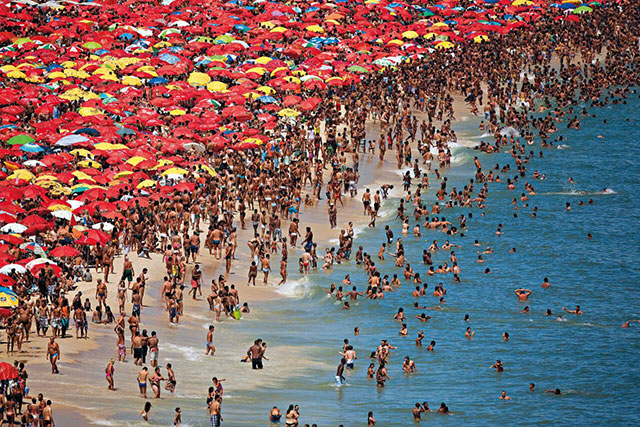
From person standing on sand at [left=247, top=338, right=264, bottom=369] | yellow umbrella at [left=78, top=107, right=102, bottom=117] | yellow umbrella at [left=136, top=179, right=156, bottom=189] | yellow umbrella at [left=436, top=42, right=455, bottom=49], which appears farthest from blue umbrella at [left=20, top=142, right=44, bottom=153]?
yellow umbrella at [left=436, top=42, right=455, bottom=49]

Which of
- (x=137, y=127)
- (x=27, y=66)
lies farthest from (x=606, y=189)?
(x=27, y=66)

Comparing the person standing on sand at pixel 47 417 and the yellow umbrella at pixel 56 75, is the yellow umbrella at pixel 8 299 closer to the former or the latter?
the person standing on sand at pixel 47 417

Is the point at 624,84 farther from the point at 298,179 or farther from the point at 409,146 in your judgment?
the point at 298,179

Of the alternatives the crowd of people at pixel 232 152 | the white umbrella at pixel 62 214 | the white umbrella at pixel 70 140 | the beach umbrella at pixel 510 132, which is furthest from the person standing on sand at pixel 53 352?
the beach umbrella at pixel 510 132

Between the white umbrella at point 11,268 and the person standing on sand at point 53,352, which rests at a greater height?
the white umbrella at point 11,268

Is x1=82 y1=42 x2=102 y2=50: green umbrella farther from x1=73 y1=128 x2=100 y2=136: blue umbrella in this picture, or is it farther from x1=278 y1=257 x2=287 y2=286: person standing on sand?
x1=278 y1=257 x2=287 y2=286: person standing on sand

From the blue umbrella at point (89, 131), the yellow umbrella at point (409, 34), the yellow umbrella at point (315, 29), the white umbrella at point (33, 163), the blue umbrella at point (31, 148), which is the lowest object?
the white umbrella at point (33, 163)

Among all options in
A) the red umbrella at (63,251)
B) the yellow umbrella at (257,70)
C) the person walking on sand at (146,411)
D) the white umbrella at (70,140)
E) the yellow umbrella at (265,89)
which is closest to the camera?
the person walking on sand at (146,411)
